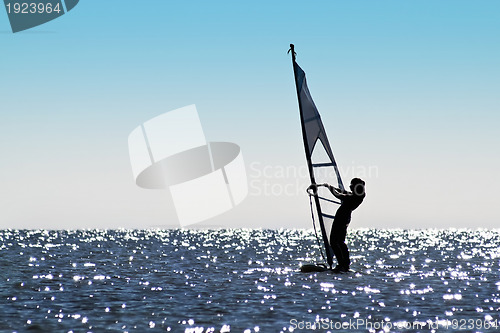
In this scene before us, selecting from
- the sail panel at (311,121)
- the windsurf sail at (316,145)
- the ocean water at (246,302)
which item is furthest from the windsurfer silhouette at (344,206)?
the ocean water at (246,302)

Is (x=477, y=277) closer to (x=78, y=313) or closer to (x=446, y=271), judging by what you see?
(x=446, y=271)

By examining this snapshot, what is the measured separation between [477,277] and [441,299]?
9.61 meters

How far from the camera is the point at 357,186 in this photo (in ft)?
74.5

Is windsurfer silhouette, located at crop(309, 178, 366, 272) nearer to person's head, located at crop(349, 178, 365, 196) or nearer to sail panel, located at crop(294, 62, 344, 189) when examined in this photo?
person's head, located at crop(349, 178, 365, 196)

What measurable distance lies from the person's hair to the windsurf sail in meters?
0.99

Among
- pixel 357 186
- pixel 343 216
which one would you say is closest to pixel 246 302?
pixel 343 216

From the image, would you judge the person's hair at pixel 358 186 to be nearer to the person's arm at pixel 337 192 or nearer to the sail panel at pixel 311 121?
the person's arm at pixel 337 192

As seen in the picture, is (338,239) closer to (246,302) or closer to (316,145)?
(316,145)

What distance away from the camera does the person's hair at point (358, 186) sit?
22663 mm

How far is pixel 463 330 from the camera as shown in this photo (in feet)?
49.5

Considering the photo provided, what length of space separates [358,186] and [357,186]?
0.04 metres

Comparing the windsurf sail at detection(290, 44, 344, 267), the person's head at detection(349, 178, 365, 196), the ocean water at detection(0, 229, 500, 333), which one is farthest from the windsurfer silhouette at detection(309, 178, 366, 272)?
the ocean water at detection(0, 229, 500, 333)

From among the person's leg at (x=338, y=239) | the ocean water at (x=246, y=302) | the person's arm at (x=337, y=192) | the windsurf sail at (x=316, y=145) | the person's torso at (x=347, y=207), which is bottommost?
the ocean water at (x=246, y=302)

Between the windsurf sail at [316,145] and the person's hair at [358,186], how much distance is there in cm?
99
